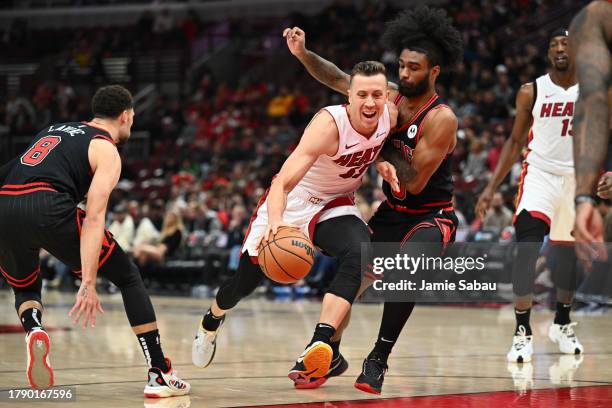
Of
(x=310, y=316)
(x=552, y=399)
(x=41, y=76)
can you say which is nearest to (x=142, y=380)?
(x=552, y=399)

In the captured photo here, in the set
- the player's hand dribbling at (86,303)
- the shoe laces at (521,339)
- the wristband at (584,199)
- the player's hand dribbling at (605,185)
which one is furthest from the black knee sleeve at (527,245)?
the wristband at (584,199)

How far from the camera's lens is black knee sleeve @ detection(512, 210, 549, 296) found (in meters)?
7.38

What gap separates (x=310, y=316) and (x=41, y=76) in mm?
20291

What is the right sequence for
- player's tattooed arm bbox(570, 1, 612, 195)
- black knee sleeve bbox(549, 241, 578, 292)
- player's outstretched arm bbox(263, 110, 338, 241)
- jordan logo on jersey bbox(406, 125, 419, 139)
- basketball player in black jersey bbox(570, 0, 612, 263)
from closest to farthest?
basketball player in black jersey bbox(570, 0, 612, 263) < player's tattooed arm bbox(570, 1, 612, 195) < player's outstretched arm bbox(263, 110, 338, 241) < jordan logo on jersey bbox(406, 125, 419, 139) < black knee sleeve bbox(549, 241, 578, 292)

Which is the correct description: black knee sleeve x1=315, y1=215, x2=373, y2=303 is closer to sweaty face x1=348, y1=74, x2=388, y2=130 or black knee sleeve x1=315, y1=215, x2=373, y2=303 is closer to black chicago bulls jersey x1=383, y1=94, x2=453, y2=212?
black chicago bulls jersey x1=383, y1=94, x2=453, y2=212

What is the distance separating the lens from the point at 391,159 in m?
6.02

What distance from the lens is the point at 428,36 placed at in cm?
606

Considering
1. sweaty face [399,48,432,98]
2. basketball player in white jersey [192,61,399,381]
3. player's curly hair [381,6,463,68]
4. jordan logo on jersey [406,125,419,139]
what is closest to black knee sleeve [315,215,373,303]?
basketball player in white jersey [192,61,399,381]

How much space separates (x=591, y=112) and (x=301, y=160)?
256 centimetres

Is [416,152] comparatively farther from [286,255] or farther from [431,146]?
[286,255]

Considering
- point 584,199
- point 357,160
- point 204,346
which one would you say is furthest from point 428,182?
point 584,199

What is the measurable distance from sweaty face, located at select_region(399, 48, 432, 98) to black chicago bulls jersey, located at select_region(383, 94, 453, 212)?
0.11 metres

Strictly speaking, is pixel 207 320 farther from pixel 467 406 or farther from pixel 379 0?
pixel 379 0

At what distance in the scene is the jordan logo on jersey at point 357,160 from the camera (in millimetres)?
5801
